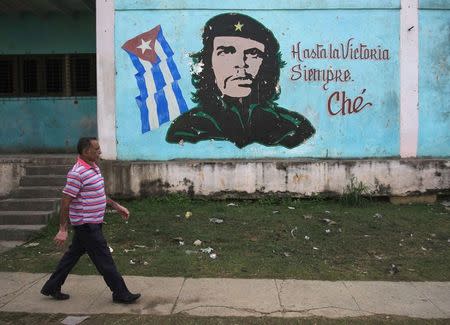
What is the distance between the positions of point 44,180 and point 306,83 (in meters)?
5.34

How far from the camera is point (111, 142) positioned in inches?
372

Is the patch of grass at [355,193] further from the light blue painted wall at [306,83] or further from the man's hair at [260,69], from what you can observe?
the man's hair at [260,69]

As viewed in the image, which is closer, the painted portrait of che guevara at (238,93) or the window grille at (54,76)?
the painted portrait of che guevara at (238,93)

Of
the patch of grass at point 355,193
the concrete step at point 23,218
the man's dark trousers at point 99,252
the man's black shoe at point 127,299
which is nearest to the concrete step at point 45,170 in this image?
the concrete step at point 23,218

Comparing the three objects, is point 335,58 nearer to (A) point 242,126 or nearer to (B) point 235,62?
(B) point 235,62

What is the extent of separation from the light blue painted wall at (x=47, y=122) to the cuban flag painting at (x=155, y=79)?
234cm

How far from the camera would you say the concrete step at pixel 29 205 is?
8.47 metres

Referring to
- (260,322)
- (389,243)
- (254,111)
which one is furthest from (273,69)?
→ (260,322)

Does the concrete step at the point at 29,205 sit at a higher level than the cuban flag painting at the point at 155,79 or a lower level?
lower

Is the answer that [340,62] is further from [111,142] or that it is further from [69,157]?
[69,157]

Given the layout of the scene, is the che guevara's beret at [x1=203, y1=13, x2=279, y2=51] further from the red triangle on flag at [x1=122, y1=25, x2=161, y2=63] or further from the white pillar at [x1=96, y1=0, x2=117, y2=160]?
the white pillar at [x1=96, y1=0, x2=117, y2=160]

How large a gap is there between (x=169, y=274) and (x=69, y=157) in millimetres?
4622

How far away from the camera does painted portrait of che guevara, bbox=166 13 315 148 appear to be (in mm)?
9453

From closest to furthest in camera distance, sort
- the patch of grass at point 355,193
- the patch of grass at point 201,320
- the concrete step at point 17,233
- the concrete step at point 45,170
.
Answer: the patch of grass at point 201,320 < the concrete step at point 17,233 < the patch of grass at point 355,193 < the concrete step at point 45,170
